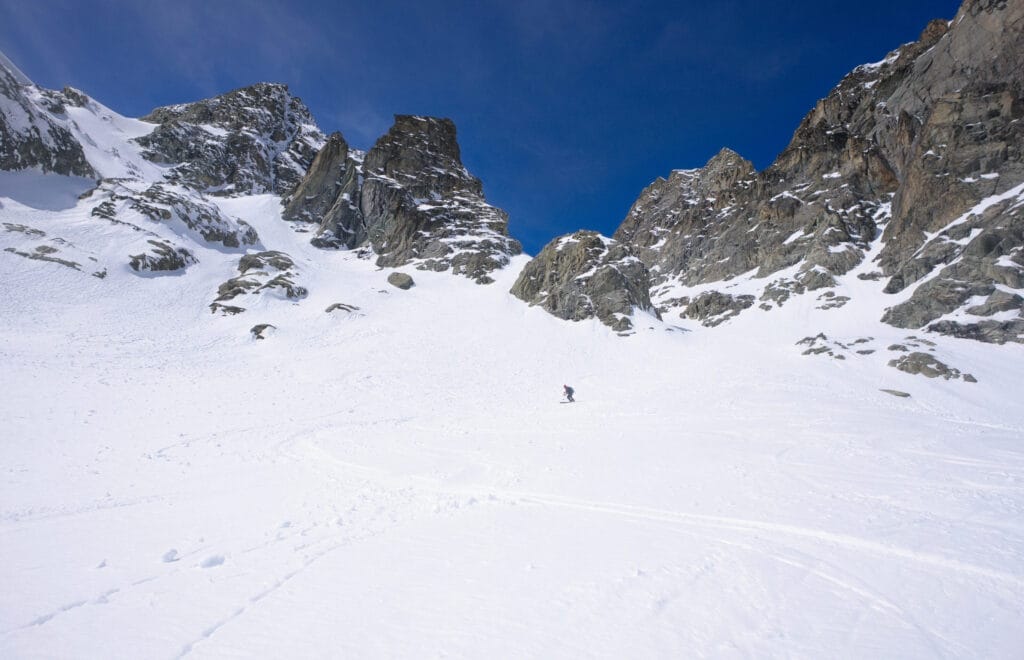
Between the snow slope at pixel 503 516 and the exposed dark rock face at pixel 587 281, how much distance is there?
15.0 m

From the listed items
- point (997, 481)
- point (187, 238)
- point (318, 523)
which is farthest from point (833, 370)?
point (187, 238)

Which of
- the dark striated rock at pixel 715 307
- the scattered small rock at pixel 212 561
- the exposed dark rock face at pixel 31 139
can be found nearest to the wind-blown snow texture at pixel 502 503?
the scattered small rock at pixel 212 561

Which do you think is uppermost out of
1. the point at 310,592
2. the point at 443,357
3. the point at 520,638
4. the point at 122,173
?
the point at 122,173

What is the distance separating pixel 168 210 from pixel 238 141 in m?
65.1

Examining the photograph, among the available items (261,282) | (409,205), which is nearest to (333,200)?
(409,205)

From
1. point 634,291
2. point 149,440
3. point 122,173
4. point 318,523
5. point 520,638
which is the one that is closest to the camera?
point 520,638

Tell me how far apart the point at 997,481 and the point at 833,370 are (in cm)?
1755

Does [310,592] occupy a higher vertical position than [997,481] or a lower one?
higher

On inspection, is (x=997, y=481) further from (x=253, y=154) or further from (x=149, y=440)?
(x=253, y=154)

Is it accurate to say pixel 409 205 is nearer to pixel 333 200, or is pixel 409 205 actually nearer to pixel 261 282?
pixel 333 200

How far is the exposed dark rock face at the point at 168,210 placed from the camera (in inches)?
1892

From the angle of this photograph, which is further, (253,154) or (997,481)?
(253,154)

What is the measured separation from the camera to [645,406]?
18172 millimetres

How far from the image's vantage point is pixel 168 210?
51469mm
